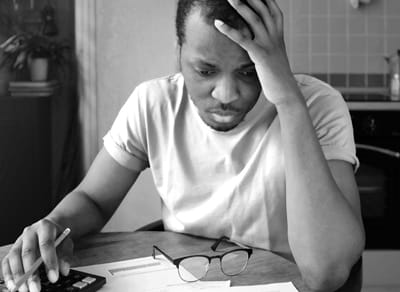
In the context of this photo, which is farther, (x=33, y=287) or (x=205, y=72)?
(x=205, y=72)

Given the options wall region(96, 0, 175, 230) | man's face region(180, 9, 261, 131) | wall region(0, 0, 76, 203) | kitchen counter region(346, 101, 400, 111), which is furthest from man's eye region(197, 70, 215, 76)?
wall region(0, 0, 76, 203)

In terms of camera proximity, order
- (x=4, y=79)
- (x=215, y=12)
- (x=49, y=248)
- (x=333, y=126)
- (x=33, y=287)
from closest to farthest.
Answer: (x=33, y=287), (x=49, y=248), (x=215, y=12), (x=333, y=126), (x=4, y=79)

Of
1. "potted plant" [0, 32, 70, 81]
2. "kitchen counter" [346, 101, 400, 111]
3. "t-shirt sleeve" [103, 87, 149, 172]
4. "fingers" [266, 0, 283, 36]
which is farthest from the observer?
"potted plant" [0, 32, 70, 81]

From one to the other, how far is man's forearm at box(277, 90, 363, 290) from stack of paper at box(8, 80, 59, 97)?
82.7 inches

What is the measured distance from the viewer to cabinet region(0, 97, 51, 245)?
281 centimetres

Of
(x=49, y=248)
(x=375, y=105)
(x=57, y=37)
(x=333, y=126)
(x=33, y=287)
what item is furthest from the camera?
(x=57, y=37)

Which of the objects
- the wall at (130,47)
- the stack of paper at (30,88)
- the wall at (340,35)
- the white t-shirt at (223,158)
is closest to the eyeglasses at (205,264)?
the white t-shirt at (223,158)

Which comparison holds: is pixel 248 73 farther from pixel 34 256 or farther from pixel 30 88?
pixel 30 88

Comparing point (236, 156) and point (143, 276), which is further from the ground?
point (236, 156)

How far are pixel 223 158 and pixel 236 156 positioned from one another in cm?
3

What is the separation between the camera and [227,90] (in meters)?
1.17

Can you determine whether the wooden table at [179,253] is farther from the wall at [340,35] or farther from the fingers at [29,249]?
the wall at [340,35]

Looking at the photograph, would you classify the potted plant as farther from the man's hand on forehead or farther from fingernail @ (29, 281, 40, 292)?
fingernail @ (29, 281, 40, 292)

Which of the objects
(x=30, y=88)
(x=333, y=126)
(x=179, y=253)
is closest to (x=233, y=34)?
(x=333, y=126)
